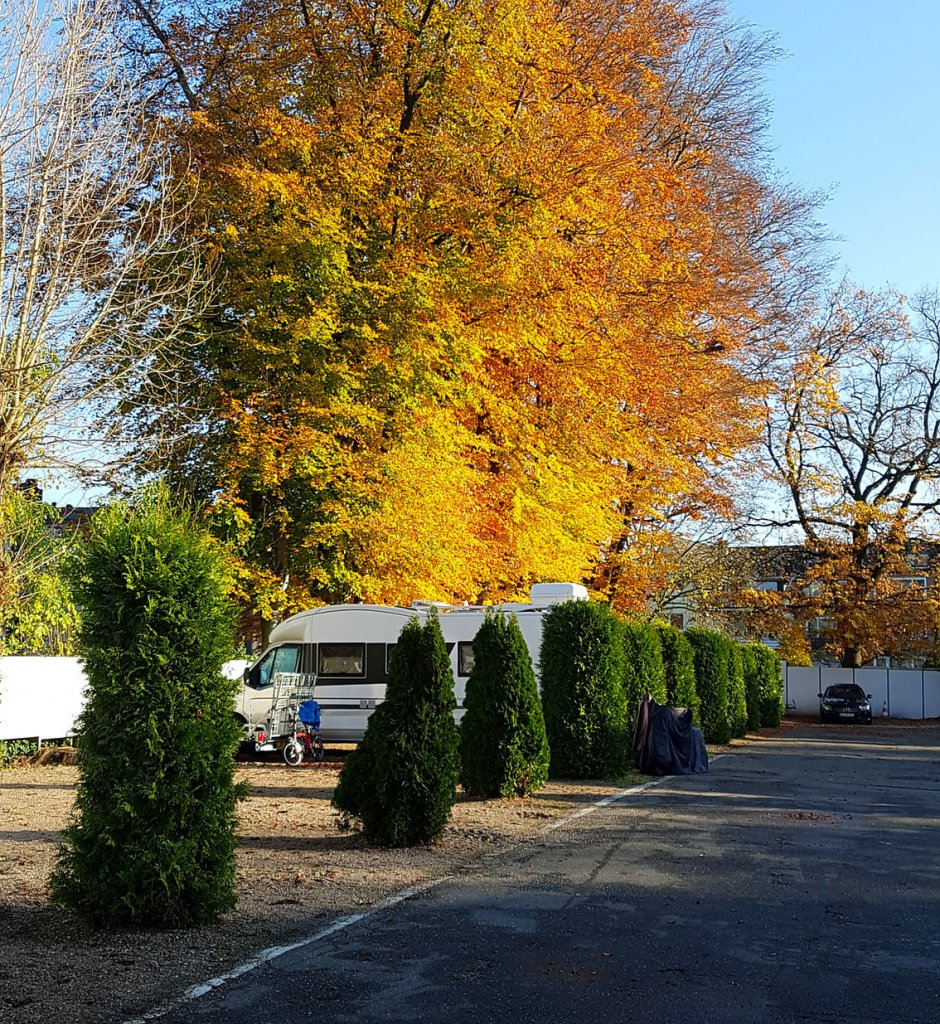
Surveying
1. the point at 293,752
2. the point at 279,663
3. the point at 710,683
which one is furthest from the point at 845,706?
the point at 293,752

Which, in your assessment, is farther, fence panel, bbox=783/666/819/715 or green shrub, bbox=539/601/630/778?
fence panel, bbox=783/666/819/715

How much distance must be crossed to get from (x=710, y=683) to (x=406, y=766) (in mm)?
16344

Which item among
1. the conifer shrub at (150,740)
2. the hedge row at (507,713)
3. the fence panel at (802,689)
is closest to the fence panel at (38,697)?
the hedge row at (507,713)

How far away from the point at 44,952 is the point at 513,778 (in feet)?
26.9

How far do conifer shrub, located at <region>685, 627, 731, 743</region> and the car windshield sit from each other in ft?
67.6

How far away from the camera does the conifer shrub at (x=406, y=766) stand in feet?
32.8

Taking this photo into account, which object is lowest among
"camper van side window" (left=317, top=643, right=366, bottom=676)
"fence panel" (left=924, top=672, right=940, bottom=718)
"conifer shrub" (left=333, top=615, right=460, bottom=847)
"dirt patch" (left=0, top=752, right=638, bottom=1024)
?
"fence panel" (left=924, top=672, right=940, bottom=718)

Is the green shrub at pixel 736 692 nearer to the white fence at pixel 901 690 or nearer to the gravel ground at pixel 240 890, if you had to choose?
the gravel ground at pixel 240 890

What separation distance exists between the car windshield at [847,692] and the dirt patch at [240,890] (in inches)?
1293

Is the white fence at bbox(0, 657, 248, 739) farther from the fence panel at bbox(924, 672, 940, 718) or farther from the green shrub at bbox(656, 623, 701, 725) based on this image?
the fence panel at bbox(924, 672, 940, 718)

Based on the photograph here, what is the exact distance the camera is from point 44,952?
20.0ft

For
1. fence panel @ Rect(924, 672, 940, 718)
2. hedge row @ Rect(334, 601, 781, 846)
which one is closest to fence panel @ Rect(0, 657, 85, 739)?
hedge row @ Rect(334, 601, 781, 846)

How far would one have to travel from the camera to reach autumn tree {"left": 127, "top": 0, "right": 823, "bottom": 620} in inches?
683

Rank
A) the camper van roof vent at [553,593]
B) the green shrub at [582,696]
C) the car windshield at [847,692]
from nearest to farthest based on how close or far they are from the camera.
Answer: the green shrub at [582,696], the camper van roof vent at [553,593], the car windshield at [847,692]
